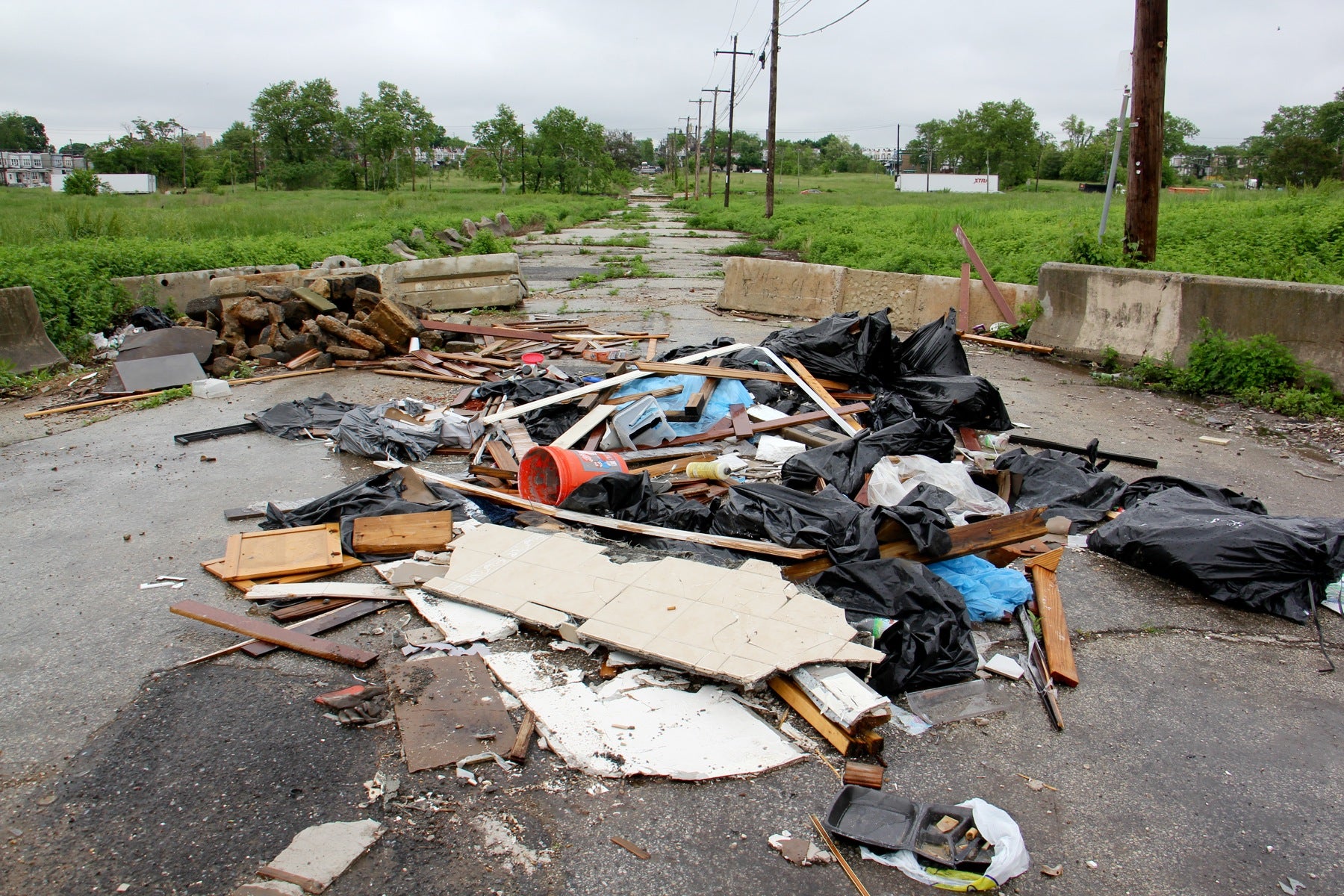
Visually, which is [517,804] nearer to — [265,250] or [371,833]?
[371,833]

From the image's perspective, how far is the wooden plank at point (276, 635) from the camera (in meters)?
3.90

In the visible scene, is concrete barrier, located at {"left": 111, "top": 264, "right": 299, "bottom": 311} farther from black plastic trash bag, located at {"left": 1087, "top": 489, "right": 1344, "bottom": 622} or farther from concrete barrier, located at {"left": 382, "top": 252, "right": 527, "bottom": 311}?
black plastic trash bag, located at {"left": 1087, "top": 489, "right": 1344, "bottom": 622}

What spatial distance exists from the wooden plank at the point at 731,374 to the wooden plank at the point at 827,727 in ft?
15.7

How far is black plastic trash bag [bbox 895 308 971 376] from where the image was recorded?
8203 mm

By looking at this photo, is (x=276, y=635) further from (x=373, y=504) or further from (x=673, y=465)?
(x=673, y=465)

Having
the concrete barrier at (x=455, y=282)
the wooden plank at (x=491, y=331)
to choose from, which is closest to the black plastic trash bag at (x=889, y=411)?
the wooden plank at (x=491, y=331)

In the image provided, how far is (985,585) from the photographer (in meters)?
4.51

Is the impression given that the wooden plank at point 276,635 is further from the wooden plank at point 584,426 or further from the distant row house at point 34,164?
the distant row house at point 34,164

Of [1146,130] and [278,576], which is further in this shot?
[1146,130]

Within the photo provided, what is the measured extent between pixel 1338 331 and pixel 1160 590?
5304 mm

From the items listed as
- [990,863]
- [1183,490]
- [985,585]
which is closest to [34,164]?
[985,585]

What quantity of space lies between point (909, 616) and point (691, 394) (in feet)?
13.5

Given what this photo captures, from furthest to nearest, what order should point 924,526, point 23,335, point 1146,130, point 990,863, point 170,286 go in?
1. point 170,286
2. point 1146,130
3. point 23,335
4. point 924,526
5. point 990,863

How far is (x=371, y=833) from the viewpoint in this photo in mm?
2832
